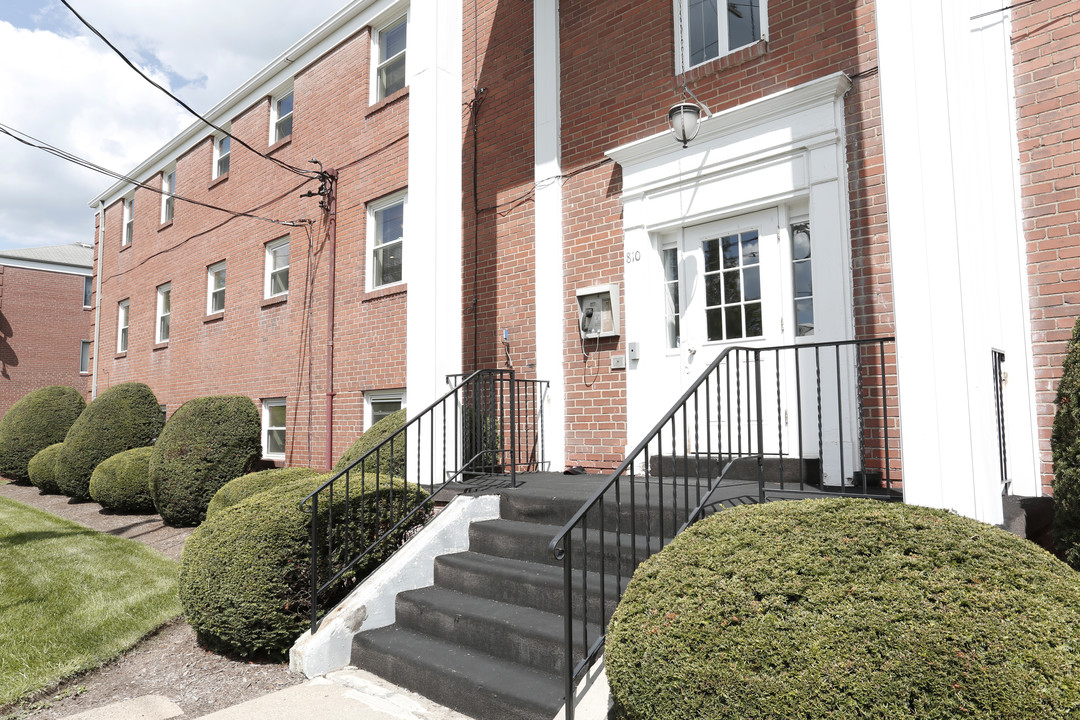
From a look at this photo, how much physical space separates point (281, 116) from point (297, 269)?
119 inches

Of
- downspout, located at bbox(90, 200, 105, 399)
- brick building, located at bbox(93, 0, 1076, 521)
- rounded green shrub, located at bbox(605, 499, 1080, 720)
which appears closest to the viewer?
rounded green shrub, located at bbox(605, 499, 1080, 720)

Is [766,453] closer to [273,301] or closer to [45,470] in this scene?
[273,301]

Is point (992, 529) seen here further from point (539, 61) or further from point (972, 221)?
point (539, 61)

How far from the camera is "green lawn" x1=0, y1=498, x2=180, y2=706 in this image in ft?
14.7

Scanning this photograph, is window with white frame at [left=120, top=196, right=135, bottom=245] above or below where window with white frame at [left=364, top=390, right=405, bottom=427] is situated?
above

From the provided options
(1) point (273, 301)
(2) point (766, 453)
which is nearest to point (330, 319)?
(1) point (273, 301)

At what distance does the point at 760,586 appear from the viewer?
2.54 meters

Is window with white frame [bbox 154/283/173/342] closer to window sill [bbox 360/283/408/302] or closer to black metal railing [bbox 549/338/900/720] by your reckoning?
window sill [bbox 360/283/408/302]

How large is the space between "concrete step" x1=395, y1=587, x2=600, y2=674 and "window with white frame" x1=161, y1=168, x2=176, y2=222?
13.0m

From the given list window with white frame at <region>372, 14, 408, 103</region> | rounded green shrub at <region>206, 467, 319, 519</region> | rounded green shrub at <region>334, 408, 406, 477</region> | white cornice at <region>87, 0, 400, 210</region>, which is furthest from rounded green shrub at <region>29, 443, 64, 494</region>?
window with white frame at <region>372, 14, 408, 103</region>

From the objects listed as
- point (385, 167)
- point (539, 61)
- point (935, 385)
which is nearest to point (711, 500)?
point (935, 385)

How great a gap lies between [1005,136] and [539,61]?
172 inches

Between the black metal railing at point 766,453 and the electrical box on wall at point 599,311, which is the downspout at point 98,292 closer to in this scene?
the electrical box on wall at point 599,311

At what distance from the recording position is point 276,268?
1122cm
